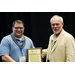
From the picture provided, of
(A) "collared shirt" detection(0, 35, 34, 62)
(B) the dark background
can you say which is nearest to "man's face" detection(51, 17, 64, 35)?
(A) "collared shirt" detection(0, 35, 34, 62)

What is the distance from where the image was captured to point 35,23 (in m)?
3.61

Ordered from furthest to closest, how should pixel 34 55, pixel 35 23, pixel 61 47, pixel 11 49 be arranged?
pixel 35 23 < pixel 11 49 < pixel 61 47 < pixel 34 55

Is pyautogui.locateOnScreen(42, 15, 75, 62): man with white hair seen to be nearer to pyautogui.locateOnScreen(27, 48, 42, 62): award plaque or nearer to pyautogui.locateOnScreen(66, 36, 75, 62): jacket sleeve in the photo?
pyautogui.locateOnScreen(66, 36, 75, 62): jacket sleeve

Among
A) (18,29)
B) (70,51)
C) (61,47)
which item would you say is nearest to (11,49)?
(18,29)

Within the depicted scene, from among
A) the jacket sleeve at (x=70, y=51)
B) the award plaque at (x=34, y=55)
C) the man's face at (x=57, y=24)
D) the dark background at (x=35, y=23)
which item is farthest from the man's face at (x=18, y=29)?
the dark background at (x=35, y=23)

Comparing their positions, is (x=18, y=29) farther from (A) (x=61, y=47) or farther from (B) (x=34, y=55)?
(A) (x=61, y=47)

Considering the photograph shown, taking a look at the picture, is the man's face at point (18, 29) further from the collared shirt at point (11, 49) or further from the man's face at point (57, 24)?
the man's face at point (57, 24)

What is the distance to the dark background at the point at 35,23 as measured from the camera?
11.5 ft

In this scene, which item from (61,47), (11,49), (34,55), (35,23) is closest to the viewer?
(34,55)

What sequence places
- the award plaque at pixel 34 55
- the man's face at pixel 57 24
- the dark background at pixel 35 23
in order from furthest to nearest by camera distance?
the dark background at pixel 35 23
the man's face at pixel 57 24
the award plaque at pixel 34 55

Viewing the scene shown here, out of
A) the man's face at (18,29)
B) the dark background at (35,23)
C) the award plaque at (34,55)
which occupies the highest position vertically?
the dark background at (35,23)

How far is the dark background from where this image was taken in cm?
352

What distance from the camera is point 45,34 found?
3.68 meters

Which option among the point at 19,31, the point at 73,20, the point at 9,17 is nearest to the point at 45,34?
the point at 73,20
